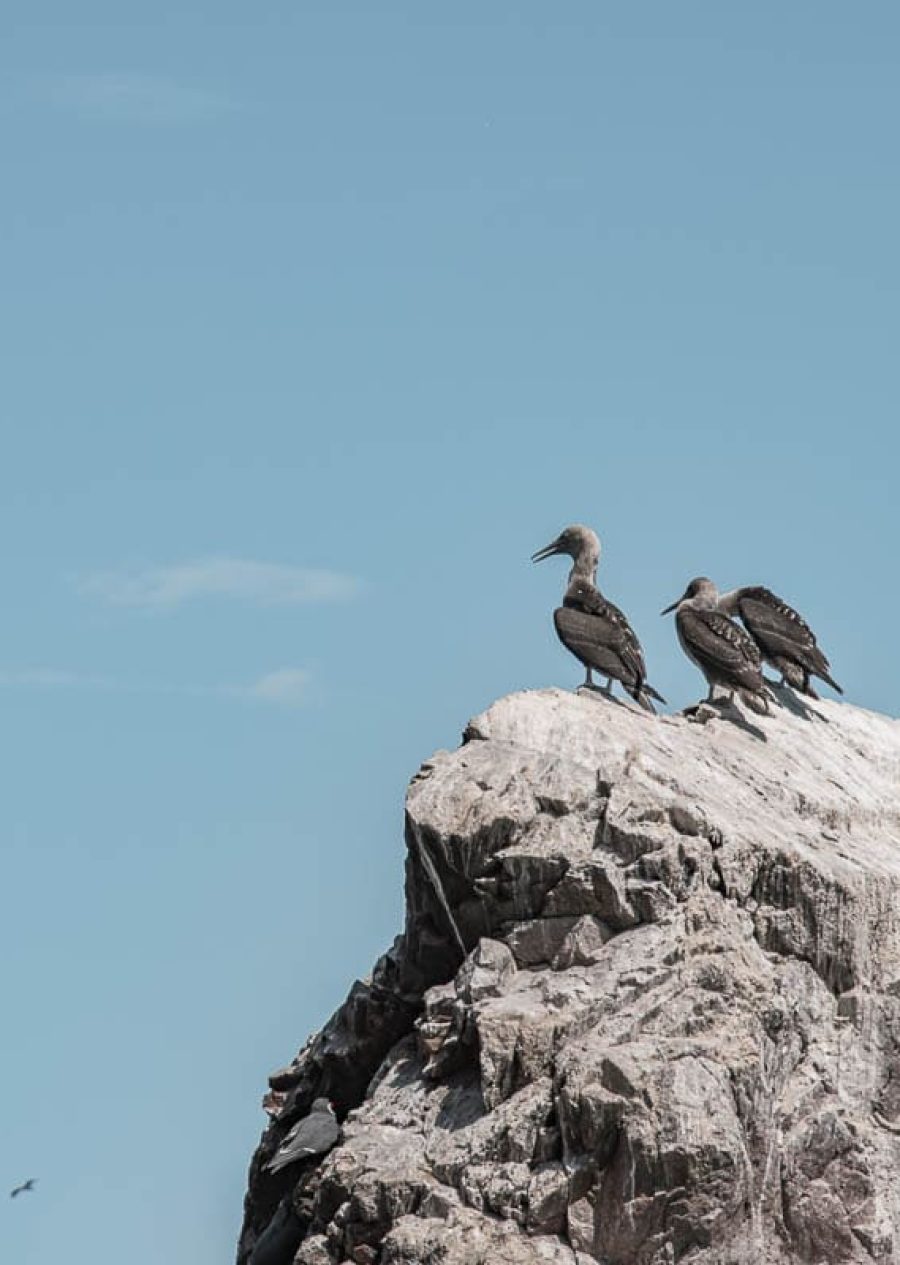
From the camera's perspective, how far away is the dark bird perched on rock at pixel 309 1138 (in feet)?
84.6

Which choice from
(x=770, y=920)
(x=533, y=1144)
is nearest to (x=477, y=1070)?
(x=533, y=1144)

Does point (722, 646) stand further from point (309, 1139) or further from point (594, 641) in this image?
point (309, 1139)

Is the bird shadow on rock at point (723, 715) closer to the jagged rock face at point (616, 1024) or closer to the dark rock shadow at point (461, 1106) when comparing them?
the jagged rock face at point (616, 1024)

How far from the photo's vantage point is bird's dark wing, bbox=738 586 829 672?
30.9 m

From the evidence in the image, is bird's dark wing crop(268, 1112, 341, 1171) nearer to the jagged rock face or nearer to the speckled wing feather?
the jagged rock face

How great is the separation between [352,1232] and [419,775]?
4.34 m

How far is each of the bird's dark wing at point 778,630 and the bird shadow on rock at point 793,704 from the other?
0.30 metres

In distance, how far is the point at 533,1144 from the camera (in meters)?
23.8

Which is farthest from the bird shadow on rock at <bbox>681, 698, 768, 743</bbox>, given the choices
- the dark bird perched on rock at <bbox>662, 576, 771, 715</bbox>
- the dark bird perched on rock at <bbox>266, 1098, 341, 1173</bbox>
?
the dark bird perched on rock at <bbox>266, 1098, 341, 1173</bbox>

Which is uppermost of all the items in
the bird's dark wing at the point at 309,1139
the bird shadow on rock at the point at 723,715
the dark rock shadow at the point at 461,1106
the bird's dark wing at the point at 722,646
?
the bird's dark wing at the point at 722,646

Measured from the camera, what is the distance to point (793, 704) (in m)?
30.5

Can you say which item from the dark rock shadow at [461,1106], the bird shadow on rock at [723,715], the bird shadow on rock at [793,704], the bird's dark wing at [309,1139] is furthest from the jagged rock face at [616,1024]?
the bird shadow on rock at [793,704]

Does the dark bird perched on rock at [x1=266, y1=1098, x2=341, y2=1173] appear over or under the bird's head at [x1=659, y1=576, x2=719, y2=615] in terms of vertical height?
under

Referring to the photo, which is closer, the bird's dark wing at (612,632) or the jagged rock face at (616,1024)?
the jagged rock face at (616,1024)
